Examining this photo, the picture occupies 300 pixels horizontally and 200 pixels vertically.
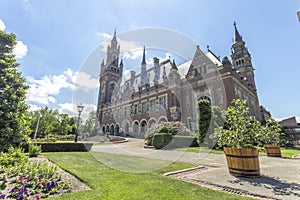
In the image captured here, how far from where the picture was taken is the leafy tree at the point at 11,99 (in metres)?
5.38

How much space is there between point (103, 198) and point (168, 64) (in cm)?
3074

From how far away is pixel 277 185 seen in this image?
380cm

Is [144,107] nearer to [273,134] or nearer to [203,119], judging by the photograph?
[203,119]

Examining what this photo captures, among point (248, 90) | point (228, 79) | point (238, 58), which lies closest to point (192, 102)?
point (228, 79)

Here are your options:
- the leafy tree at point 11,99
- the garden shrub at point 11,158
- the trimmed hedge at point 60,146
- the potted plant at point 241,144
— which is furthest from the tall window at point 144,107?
the potted plant at point 241,144

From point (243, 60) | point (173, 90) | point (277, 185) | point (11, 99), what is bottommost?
point (277, 185)

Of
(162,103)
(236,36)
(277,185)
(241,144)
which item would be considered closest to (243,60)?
(236,36)

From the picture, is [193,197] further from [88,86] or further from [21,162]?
[21,162]

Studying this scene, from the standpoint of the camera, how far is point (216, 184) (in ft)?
12.8

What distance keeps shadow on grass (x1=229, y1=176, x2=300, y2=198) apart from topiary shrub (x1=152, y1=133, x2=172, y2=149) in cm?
1015

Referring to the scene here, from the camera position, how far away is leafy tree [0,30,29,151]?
17.6 feet

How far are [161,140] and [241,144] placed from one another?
9.86m

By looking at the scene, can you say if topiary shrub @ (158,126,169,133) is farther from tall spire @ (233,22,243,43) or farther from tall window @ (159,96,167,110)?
tall spire @ (233,22,243,43)

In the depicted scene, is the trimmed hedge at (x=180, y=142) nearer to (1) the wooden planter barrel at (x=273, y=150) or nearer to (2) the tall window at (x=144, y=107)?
(1) the wooden planter barrel at (x=273, y=150)
